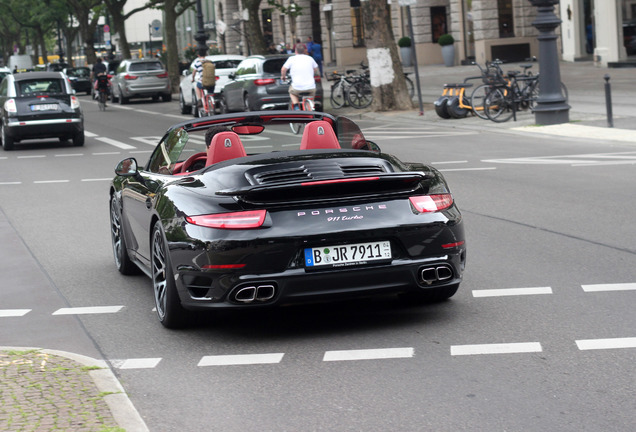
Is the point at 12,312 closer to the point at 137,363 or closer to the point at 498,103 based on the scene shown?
the point at 137,363

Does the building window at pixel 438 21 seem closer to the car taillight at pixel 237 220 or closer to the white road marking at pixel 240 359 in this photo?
the car taillight at pixel 237 220

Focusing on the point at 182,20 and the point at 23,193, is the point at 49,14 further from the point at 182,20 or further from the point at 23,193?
the point at 23,193

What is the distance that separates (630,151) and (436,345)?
Result: 11.6 metres

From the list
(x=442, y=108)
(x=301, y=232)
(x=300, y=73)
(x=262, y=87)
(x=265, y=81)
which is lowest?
(x=442, y=108)

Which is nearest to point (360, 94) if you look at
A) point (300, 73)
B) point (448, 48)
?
point (300, 73)

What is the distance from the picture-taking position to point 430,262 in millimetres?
6695

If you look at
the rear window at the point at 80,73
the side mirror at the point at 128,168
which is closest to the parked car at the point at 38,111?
the side mirror at the point at 128,168

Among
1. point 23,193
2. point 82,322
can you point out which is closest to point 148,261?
point 82,322

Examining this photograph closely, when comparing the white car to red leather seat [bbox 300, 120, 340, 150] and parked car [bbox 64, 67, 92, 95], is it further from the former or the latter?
red leather seat [bbox 300, 120, 340, 150]

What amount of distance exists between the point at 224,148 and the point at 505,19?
4406cm

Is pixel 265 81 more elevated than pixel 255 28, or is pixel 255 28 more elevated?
pixel 255 28

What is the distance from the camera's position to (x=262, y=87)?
1150 inches

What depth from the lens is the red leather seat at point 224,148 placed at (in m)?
7.45

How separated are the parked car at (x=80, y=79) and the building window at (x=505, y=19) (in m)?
21.7
